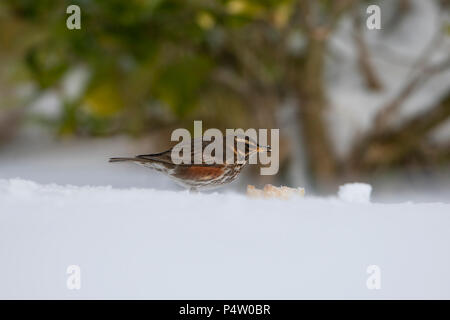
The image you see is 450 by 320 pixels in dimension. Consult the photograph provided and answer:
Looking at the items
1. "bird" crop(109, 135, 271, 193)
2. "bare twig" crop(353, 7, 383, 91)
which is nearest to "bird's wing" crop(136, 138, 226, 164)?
"bird" crop(109, 135, 271, 193)

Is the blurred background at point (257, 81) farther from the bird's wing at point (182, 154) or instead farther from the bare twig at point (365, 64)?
the bird's wing at point (182, 154)

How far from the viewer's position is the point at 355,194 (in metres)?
0.22

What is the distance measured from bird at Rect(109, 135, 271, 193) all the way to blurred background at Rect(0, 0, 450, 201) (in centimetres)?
29

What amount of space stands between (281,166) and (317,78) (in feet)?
0.42

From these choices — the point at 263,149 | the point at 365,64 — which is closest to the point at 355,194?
the point at 263,149

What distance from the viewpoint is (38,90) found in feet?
2.21

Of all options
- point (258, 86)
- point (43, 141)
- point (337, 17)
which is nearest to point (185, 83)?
point (258, 86)

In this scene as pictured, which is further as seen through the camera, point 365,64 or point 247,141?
point 365,64

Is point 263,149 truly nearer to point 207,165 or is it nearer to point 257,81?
point 207,165

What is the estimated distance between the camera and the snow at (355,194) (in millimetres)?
220

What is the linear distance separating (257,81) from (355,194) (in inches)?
17.3

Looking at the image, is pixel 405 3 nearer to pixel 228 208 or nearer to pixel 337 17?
pixel 337 17

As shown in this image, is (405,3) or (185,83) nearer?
(185,83)

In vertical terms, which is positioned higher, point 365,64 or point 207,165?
point 365,64
